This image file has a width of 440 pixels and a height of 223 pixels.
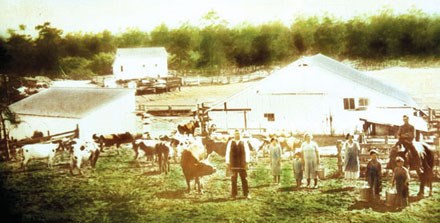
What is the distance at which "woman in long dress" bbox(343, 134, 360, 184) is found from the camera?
4.61 metres

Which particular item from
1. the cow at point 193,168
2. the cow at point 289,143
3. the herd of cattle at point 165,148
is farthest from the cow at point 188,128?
the cow at point 289,143

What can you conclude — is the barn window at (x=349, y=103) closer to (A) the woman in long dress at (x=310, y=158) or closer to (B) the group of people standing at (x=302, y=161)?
(B) the group of people standing at (x=302, y=161)

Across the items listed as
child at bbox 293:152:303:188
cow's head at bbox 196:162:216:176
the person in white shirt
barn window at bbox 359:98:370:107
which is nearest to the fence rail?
cow's head at bbox 196:162:216:176

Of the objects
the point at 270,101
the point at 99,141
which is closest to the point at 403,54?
the point at 270,101

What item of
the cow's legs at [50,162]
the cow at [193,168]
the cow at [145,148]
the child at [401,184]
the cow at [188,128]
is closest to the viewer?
the child at [401,184]

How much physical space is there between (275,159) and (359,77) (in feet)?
3.94

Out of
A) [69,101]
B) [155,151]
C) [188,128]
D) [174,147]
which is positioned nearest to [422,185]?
[188,128]

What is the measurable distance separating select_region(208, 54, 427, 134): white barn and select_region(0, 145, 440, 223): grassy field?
453 mm

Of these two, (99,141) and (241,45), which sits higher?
(241,45)

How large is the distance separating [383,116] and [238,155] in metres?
1.51

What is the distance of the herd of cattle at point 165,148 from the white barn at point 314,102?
20 cm

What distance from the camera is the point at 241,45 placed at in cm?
460

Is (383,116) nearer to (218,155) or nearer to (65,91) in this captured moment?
(218,155)

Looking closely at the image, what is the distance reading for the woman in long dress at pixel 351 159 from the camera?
4.61 meters
